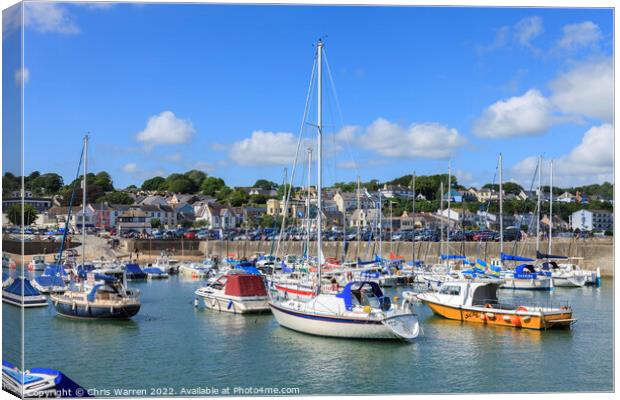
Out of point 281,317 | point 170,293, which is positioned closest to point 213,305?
point 281,317

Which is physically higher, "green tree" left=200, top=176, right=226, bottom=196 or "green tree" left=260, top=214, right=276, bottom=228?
"green tree" left=200, top=176, right=226, bottom=196

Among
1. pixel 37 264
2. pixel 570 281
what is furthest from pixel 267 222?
pixel 570 281

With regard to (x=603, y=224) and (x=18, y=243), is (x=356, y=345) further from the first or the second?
(x=603, y=224)

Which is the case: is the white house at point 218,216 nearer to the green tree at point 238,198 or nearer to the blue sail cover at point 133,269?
the green tree at point 238,198

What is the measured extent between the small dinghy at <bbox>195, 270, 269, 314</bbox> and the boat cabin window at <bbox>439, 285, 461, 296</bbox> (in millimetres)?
6169

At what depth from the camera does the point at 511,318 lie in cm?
2302

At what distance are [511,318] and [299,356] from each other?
26.4 ft

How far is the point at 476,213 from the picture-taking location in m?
99.9

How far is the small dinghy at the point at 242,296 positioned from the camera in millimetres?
26328

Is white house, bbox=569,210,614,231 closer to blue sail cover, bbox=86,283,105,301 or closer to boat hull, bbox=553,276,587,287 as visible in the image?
boat hull, bbox=553,276,587,287

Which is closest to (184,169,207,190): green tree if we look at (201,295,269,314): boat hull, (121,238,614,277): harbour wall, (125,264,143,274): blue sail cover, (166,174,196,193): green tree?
(166,174,196,193): green tree

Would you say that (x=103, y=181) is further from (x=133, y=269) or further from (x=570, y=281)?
(x=570, y=281)

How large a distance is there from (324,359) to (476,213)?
279 feet

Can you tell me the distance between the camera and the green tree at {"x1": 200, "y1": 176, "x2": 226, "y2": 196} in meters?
129
